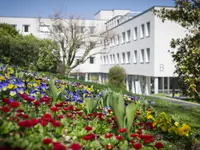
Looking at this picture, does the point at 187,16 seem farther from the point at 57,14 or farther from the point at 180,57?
the point at 57,14

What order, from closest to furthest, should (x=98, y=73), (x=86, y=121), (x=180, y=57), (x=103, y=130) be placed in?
(x=103, y=130) → (x=86, y=121) → (x=180, y=57) → (x=98, y=73)

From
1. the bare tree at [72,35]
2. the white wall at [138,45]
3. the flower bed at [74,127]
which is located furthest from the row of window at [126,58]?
the flower bed at [74,127]

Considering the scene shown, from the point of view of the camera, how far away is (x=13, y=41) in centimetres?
2048

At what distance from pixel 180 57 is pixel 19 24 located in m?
43.3

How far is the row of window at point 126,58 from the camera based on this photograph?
1292 inches

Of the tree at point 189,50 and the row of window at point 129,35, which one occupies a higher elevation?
the row of window at point 129,35

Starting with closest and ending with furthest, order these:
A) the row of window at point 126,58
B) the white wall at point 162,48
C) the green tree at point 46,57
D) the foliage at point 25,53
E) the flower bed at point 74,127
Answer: the flower bed at point 74,127
the foliage at point 25,53
the green tree at point 46,57
the white wall at point 162,48
the row of window at point 126,58

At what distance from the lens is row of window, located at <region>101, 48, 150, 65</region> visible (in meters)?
32.8

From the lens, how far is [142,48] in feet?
111

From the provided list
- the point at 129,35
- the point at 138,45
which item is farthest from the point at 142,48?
the point at 129,35

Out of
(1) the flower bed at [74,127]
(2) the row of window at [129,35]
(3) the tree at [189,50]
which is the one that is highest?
(2) the row of window at [129,35]

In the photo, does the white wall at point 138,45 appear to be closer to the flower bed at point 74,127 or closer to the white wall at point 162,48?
the white wall at point 162,48

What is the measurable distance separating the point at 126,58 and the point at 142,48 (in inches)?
243

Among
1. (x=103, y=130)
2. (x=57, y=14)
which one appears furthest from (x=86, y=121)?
(x=57, y=14)
